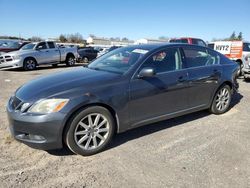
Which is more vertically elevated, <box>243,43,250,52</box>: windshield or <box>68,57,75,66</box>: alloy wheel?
<box>243,43,250,52</box>: windshield

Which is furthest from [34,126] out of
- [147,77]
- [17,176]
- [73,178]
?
[147,77]

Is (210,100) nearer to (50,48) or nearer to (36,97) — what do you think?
(36,97)

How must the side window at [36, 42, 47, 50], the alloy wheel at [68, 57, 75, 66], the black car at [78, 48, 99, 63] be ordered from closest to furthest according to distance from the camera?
the side window at [36, 42, 47, 50] < the alloy wheel at [68, 57, 75, 66] < the black car at [78, 48, 99, 63]

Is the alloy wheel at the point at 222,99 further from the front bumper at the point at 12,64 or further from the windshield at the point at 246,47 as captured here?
the front bumper at the point at 12,64

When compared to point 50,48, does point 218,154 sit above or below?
below

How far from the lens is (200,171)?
3305mm

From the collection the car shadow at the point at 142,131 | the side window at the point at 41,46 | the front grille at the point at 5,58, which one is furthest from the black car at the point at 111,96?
the side window at the point at 41,46

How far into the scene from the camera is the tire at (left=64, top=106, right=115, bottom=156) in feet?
11.5

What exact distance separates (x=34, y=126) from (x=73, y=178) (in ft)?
2.76

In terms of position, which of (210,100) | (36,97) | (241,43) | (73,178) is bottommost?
(73,178)

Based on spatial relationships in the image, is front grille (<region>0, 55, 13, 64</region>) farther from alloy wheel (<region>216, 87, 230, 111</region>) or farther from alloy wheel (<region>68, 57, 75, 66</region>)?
alloy wheel (<region>216, 87, 230, 111</region>)

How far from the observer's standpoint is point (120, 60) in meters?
4.55

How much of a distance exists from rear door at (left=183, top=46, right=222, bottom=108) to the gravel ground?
60 cm

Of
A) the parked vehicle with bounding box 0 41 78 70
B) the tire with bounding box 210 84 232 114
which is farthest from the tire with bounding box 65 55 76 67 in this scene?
the tire with bounding box 210 84 232 114
